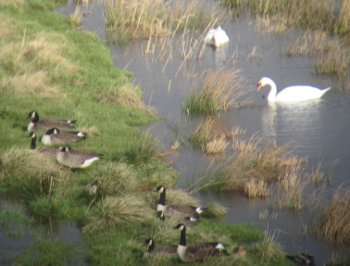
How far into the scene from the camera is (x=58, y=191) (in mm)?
13188

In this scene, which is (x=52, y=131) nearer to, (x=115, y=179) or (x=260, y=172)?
(x=115, y=179)

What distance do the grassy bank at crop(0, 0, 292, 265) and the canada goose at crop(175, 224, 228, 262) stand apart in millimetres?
149

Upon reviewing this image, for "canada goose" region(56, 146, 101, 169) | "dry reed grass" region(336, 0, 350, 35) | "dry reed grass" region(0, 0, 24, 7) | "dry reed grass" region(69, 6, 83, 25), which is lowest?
"dry reed grass" region(69, 6, 83, 25)

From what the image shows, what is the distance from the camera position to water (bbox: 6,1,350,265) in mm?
13336

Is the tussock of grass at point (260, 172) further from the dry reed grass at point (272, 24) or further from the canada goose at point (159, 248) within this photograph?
the dry reed grass at point (272, 24)

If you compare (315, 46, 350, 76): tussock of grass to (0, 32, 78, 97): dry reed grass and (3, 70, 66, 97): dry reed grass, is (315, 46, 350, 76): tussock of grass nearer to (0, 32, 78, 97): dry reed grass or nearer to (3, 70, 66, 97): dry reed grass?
(0, 32, 78, 97): dry reed grass

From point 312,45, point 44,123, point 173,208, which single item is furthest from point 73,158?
point 312,45

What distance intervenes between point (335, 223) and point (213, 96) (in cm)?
693

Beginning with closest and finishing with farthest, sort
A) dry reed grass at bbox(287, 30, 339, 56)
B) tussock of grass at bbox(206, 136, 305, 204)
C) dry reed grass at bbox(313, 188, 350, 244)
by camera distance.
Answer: dry reed grass at bbox(313, 188, 350, 244)
tussock of grass at bbox(206, 136, 305, 204)
dry reed grass at bbox(287, 30, 339, 56)

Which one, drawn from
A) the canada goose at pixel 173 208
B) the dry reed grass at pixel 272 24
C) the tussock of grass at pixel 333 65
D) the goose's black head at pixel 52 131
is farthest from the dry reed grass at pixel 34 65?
the canada goose at pixel 173 208

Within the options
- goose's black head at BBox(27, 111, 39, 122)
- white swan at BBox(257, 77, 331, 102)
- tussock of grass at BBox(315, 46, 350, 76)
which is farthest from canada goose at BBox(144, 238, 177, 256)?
tussock of grass at BBox(315, 46, 350, 76)

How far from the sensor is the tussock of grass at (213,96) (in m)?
19.1

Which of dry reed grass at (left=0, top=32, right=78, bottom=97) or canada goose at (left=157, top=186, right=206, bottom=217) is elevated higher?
canada goose at (left=157, top=186, right=206, bottom=217)

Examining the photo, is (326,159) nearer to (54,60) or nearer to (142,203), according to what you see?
(142,203)
